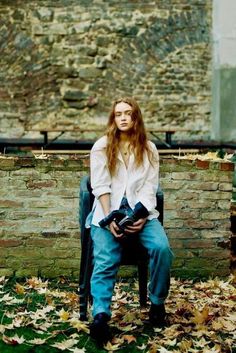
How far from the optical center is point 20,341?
3135 millimetres

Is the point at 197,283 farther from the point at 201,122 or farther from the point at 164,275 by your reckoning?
the point at 201,122

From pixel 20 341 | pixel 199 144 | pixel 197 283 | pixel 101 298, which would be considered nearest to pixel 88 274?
pixel 101 298

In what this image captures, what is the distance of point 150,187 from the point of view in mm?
3408

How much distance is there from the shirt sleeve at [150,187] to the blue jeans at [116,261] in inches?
4.5

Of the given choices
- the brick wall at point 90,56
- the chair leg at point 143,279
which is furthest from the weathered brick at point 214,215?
the brick wall at point 90,56

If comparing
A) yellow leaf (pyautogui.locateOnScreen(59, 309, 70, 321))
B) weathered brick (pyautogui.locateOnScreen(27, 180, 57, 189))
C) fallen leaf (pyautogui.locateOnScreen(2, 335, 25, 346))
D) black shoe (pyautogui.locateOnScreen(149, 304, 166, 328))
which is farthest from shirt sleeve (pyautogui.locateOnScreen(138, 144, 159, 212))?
weathered brick (pyautogui.locateOnScreen(27, 180, 57, 189))

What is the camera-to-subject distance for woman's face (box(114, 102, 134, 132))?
3424mm

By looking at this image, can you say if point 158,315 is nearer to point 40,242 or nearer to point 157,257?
point 157,257

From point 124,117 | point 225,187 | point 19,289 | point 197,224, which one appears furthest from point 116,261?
point 225,187

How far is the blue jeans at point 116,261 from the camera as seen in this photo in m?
3.24

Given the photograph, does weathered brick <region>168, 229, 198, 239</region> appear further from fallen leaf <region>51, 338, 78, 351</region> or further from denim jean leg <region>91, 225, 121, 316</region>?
fallen leaf <region>51, 338, 78, 351</region>

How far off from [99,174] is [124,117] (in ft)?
1.16

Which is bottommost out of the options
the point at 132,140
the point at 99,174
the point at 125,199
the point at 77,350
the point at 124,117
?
the point at 77,350

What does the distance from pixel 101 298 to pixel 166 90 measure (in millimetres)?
7591
